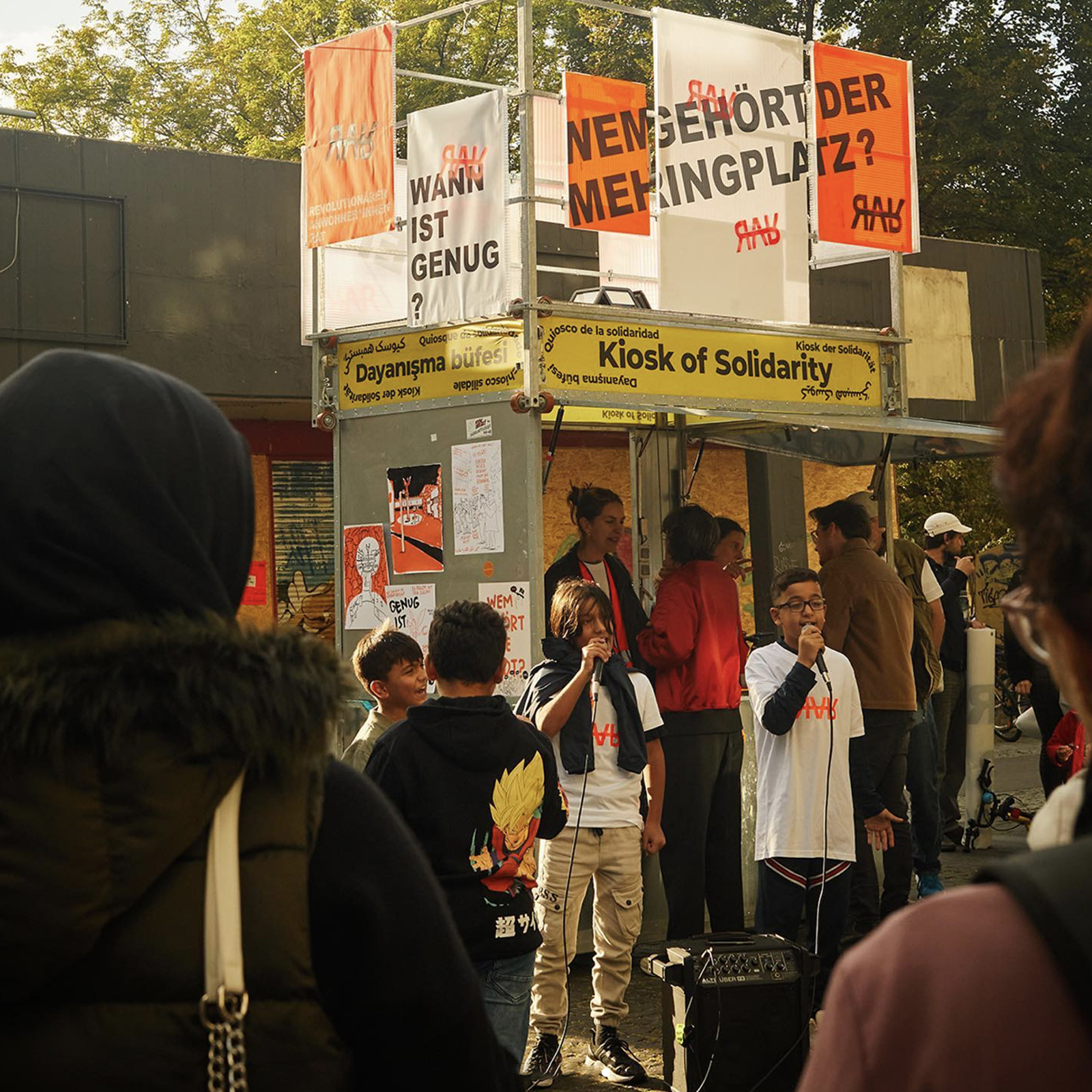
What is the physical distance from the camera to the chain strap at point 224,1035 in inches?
59.5

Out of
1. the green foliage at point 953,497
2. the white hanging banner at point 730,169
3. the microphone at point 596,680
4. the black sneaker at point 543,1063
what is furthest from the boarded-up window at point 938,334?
the black sneaker at point 543,1063

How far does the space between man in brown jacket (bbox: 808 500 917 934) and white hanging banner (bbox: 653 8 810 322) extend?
1383mm

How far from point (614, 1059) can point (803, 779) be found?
137 cm

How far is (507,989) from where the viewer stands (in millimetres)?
4680

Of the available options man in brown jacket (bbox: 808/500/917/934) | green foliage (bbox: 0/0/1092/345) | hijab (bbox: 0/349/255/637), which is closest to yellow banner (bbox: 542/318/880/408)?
man in brown jacket (bbox: 808/500/917/934)

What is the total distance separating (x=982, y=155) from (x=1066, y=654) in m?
29.4

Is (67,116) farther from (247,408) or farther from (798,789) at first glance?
(798,789)

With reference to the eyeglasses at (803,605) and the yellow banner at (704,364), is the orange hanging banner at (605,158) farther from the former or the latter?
the eyeglasses at (803,605)

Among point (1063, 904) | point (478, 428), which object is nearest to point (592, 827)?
point (478, 428)

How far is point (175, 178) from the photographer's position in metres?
15.3

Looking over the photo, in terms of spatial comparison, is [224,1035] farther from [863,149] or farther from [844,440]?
[844,440]

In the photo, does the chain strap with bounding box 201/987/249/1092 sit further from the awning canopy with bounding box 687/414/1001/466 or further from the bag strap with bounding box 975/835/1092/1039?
the awning canopy with bounding box 687/414/1001/466

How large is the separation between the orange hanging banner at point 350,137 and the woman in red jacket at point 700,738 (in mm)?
2342

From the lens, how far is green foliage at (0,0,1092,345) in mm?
28469
